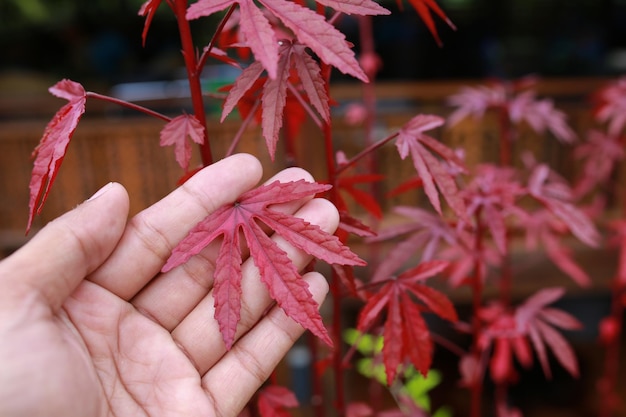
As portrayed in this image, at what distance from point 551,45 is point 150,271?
203 inches

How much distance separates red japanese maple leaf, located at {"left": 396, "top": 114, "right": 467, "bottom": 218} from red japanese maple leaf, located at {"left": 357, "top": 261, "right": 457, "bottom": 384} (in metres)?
0.13

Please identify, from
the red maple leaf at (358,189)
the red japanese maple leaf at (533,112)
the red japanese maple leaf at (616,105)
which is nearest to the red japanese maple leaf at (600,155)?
the red japanese maple leaf at (616,105)

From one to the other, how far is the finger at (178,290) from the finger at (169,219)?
3 cm

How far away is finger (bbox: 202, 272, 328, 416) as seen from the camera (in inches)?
35.3

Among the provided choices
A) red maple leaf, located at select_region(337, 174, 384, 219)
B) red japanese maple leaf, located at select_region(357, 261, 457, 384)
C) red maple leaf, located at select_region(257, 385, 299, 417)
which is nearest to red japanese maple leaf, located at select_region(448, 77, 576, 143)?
red maple leaf, located at select_region(337, 174, 384, 219)

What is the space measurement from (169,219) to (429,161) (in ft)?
1.34

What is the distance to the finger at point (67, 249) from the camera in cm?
80

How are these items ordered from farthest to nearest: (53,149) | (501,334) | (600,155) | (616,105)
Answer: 1. (600,155)
2. (616,105)
3. (501,334)
4. (53,149)

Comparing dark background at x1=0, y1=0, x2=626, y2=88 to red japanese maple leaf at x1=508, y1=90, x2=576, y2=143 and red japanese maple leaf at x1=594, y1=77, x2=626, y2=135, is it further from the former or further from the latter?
red japanese maple leaf at x1=508, y1=90, x2=576, y2=143

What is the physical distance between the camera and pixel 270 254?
29.1 inches

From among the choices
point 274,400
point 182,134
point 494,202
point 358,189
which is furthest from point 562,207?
point 182,134

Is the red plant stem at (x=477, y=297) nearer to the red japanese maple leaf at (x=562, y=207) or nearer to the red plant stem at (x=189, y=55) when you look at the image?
the red japanese maple leaf at (x=562, y=207)

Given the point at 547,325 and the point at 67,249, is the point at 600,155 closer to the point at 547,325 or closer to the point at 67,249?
the point at 547,325

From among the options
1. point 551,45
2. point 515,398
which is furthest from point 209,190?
point 551,45
